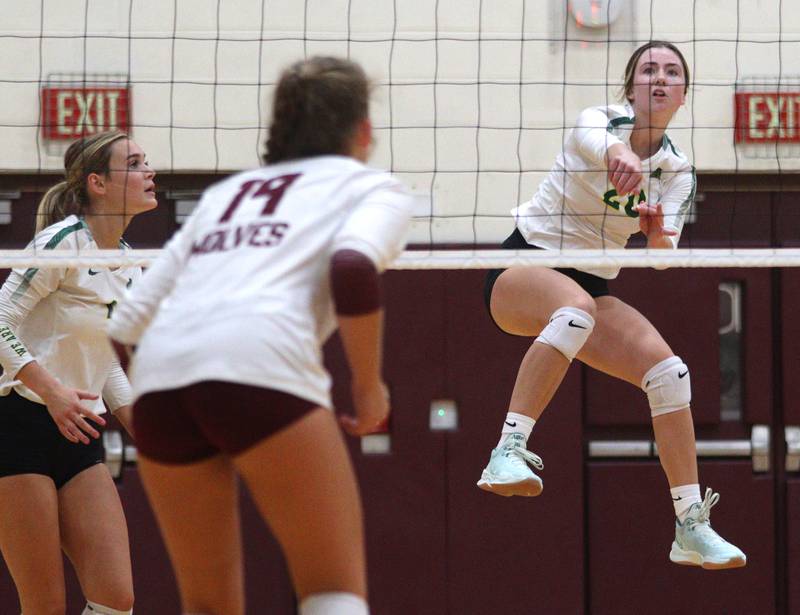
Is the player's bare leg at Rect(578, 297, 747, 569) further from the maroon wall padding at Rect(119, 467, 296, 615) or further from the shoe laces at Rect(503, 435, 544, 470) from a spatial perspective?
the maroon wall padding at Rect(119, 467, 296, 615)

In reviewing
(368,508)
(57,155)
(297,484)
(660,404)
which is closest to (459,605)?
(368,508)

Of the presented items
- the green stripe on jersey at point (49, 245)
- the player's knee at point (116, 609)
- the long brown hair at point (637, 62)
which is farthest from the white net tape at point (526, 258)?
the player's knee at point (116, 609)

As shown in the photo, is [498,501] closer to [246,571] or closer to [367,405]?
[246,571]

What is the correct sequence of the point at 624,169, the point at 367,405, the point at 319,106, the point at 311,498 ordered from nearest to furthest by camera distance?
the point at 311,498
the point at 367,405
the point at 319,106
the point at 624,169

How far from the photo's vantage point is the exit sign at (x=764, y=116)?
21.0 feet

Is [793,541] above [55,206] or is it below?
below

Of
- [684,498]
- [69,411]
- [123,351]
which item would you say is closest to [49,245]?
[69,411]

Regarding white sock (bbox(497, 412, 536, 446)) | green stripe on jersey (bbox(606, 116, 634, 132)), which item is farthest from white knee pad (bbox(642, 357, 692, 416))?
green stripe on jersey (bbox(606, 116, 634, 132))

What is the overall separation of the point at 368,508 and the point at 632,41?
8.24 feet

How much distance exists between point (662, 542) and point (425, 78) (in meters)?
2.48

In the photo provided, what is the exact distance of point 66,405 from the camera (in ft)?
13.8

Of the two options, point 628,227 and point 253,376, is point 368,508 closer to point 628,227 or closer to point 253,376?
point 628,227

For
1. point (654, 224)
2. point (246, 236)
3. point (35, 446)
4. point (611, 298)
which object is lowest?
point (35, 446)

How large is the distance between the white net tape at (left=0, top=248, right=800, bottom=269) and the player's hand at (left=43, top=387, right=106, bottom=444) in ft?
1.38
